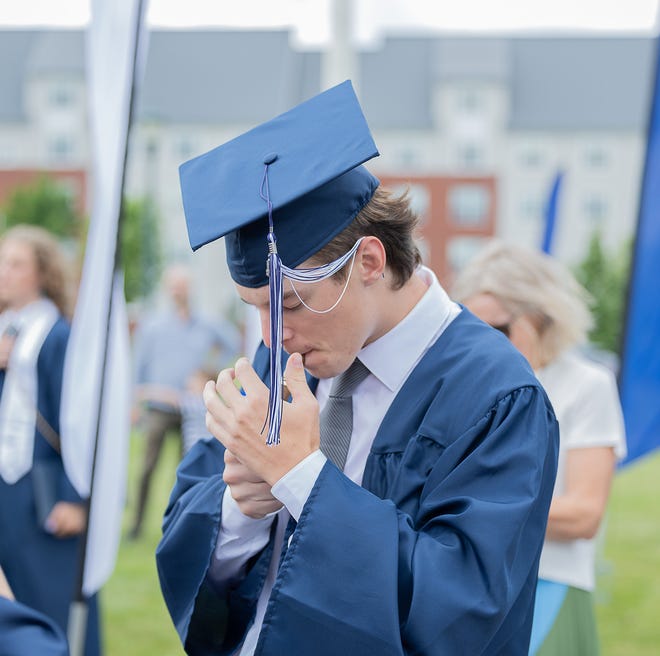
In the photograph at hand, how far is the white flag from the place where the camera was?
119 inches

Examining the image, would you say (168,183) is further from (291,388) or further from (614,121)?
(291,388)

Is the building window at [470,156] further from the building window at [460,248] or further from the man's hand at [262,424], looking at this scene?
the man's hand at [262,424]

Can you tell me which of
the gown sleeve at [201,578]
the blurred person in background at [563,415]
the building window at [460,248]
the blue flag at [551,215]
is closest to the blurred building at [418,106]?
the building window at [460,248]

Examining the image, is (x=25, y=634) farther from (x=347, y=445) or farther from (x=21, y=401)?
(x=21, y=401)

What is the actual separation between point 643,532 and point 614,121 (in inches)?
2269

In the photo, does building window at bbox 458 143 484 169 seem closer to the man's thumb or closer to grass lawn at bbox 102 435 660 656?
grass lawn at bbox 102 435 660 656

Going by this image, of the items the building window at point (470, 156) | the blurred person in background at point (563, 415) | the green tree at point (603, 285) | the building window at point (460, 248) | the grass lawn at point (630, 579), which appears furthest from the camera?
the building window at point (470, 156)

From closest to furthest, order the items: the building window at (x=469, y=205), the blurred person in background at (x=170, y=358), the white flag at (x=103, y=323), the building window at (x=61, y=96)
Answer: the white flag at (x=103, y=323)
the blurred person in background at (x=170, y=358)
the building window at (x=469, y=205)
the building window at (x=61, y=96)

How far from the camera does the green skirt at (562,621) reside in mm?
2553

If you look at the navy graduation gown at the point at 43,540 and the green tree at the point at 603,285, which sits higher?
the navy graduation gown at the point at 43,540

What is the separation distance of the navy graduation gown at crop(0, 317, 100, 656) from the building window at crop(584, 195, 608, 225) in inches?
2237

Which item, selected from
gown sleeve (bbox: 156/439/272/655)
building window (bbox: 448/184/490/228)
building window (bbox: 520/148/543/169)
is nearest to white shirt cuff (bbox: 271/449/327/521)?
gown sleeve (bbox: 156/439/272/655)

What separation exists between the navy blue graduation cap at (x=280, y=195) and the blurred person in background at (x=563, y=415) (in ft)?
3.54

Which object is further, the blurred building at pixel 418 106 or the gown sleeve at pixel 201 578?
the blurred building at pixel 418 106
